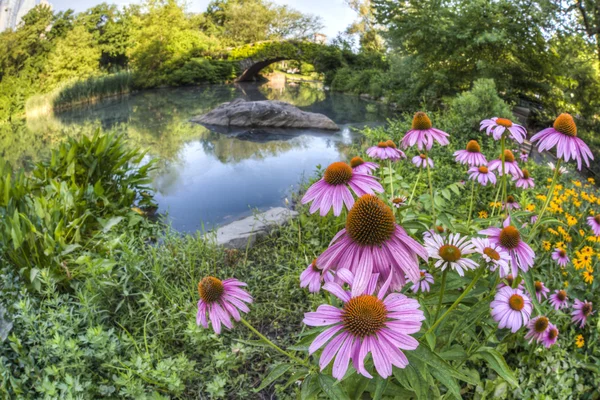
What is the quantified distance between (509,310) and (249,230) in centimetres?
182

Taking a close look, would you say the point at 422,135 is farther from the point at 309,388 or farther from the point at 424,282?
the point at 309,388

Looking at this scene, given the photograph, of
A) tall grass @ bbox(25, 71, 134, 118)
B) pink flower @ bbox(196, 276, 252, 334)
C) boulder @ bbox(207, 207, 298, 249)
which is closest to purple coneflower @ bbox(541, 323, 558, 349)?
pink flower @ bbox(196, 276, 252, 334)

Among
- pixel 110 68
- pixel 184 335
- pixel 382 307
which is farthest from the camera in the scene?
pixel 110 68

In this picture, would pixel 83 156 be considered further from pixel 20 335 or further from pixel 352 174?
pixel 352 174

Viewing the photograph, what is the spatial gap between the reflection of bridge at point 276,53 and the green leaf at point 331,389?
1797 centimetres

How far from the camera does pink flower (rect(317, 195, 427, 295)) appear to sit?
62cm

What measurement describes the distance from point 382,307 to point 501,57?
316 inches

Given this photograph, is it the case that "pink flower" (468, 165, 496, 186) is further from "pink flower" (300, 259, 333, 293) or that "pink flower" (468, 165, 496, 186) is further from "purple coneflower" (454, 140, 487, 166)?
"pink flower" (300, 259, 333, 293)

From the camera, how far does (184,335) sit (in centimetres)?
163

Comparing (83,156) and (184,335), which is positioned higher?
(83,156)

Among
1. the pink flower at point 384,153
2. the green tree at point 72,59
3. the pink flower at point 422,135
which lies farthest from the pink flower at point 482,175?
the green tree at point 72,59

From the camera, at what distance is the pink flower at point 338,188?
0.80m

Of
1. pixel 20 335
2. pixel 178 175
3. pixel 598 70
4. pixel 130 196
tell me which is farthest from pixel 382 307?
pixel 598 70

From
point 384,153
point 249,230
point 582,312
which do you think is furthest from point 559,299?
point 249,230
